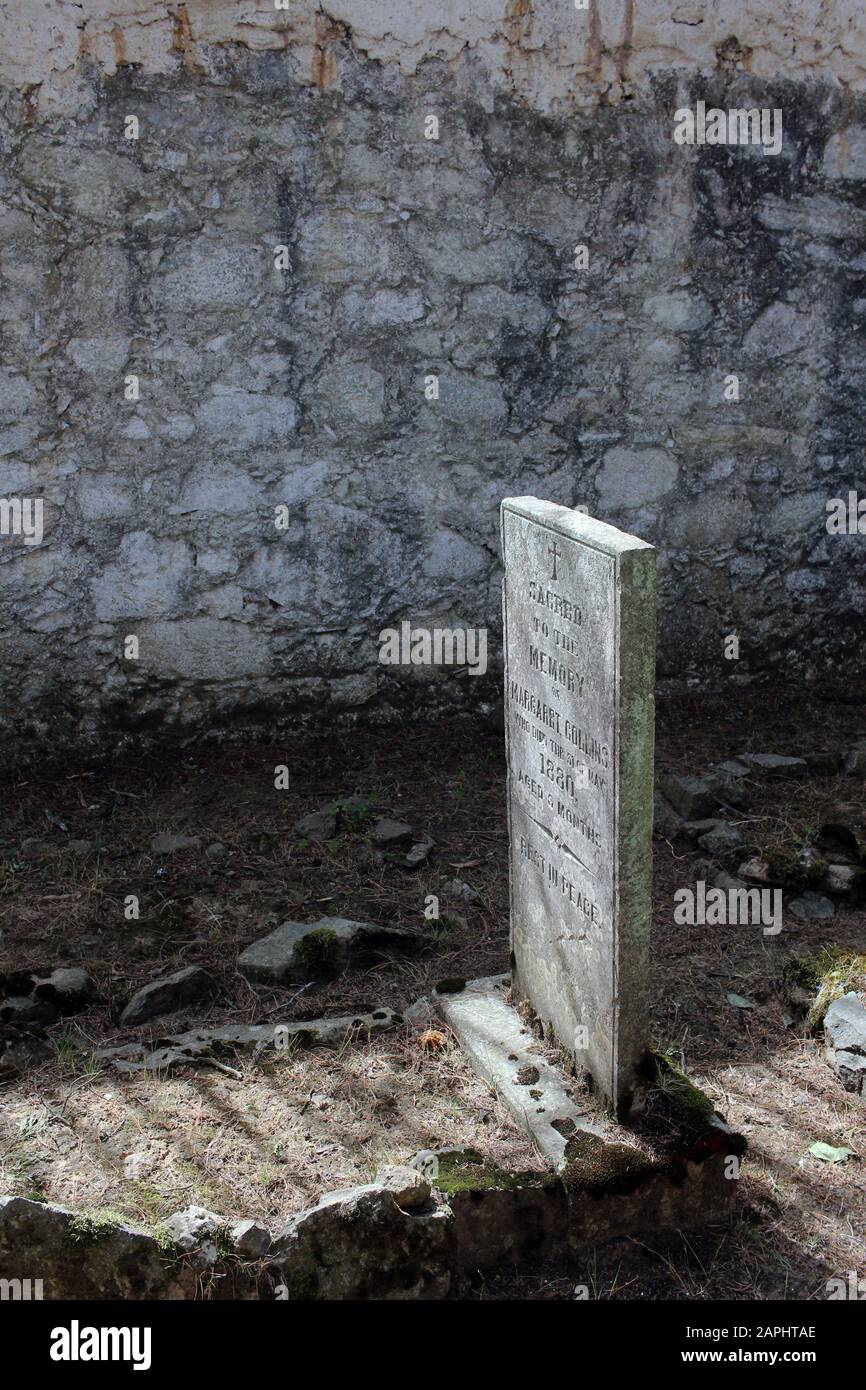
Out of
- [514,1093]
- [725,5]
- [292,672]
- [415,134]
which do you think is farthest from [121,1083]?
[725,5]

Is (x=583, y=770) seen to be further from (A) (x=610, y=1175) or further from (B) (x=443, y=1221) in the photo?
(B) (x=443, y=1221)

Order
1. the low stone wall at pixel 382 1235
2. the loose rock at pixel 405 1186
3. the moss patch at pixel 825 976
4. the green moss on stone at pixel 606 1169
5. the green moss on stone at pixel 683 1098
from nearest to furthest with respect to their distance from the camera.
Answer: the low stone wall at pixel 382 1235
the loose rock at pixel 405 1186
the green moss on stone at pixel 606 1169
the green moss on stone at pixel 683 1098
the moss patch at pixel 825 976

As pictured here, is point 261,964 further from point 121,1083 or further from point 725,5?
point 725,5

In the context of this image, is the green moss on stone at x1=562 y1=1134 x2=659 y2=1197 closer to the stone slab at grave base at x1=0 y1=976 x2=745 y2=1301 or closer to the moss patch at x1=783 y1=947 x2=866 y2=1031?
the stone slab at grave base at x1=0 y1=976 x2=745 y2=1301

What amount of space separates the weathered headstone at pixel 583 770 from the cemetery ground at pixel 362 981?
1.17 feet

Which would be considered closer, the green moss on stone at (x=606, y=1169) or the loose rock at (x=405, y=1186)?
the loose rock at (x=405, y=1186)

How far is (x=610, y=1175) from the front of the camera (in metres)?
3.21

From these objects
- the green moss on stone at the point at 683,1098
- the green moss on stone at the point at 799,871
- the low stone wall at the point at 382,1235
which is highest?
the green moss on stone at the point at 799,871

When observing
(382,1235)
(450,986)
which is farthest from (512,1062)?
(382,1235)

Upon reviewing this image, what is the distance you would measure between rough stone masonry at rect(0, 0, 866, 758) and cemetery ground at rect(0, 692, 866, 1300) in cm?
46

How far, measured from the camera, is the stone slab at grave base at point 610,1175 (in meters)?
3.15

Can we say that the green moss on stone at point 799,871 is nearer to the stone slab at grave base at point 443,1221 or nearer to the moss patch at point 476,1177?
the stone slab at grave base at point 443,1221

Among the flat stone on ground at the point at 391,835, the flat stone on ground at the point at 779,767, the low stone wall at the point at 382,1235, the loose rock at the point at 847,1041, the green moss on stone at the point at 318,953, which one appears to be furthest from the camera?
the flat stone on ground at the point at 779,767

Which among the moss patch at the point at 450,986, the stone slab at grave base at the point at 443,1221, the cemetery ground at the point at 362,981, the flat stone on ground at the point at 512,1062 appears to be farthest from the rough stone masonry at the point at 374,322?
the stone slab at grave base at the point at 443,1221
